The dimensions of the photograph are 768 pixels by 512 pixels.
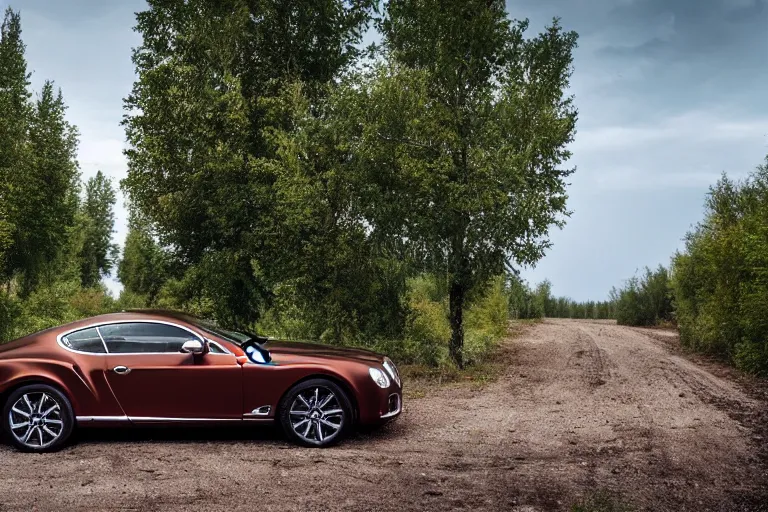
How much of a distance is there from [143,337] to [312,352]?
2.03m

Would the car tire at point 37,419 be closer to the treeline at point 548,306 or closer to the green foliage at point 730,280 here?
the green foliage at point 730,280

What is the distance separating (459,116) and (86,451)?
405 inches

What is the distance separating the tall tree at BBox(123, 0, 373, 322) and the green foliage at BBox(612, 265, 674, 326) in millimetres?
19050

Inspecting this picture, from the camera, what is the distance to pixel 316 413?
9.09 m

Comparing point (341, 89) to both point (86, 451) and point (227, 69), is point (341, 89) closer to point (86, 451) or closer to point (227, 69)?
point (227, 69)

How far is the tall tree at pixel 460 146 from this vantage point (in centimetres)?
1566

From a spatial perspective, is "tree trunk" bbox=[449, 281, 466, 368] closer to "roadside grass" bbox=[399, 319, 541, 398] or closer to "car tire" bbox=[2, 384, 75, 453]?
"roadside grass" bbox=[399, 319, 541, 398]

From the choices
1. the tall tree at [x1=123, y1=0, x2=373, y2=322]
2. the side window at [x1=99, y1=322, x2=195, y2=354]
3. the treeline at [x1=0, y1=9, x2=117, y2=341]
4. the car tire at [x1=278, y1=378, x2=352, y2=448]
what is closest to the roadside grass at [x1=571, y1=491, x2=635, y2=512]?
the car tire at [x1=278, y1=378, x2=352, y2=448]

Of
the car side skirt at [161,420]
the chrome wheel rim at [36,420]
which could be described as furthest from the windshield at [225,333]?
the chrome wheel rim at [36,420]

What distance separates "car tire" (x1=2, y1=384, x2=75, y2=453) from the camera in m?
8.88

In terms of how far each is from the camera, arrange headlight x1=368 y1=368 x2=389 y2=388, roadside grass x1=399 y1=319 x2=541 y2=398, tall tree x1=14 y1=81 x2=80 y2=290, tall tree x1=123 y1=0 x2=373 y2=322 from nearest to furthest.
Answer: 1. headlight x1=368 y1=368 x2=389 y2=388
2. roadside grass x1=399 y1=319 x2=541 y2=398
3. tall tree x1=123 y1=0 x2=373 y2=322
4. tall tree x1=14 y1=81 x2=80 y2=290

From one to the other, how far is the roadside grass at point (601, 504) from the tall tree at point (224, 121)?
36.5ft

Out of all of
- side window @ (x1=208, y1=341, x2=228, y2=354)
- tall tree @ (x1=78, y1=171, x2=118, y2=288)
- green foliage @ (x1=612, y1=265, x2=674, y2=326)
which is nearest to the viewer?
side window @ (x1=208, y1=341, x2=228, y2=354)

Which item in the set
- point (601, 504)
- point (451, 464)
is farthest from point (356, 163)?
point (601, 504)
